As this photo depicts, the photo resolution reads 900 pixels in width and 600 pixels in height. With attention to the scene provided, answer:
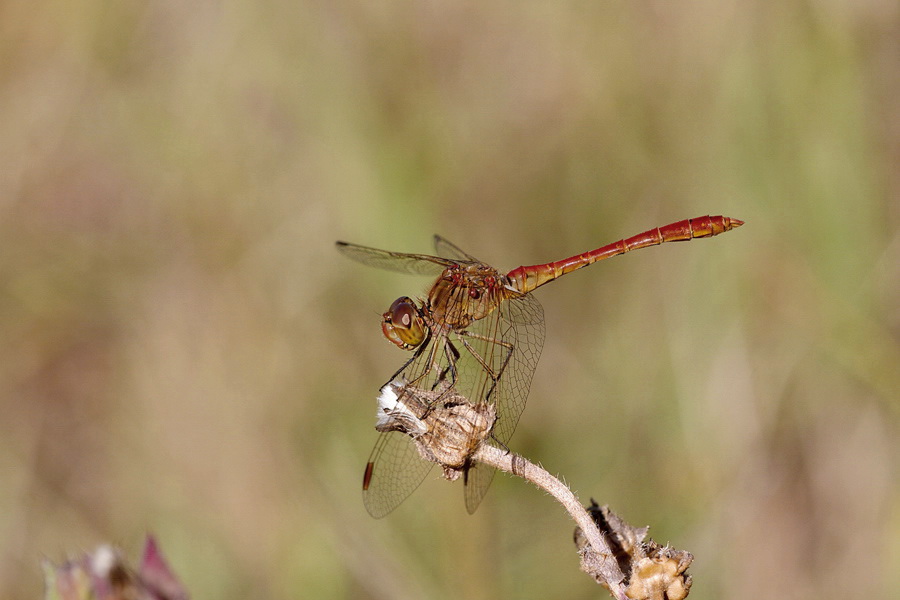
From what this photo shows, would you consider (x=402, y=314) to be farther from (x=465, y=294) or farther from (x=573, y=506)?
(x=573, y=506)

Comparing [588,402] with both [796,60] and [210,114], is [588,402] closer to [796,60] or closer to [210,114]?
[796,60]

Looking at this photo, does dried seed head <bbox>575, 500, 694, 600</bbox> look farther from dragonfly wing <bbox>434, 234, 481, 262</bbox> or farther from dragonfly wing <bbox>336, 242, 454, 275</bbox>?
dragonfly wing <bbox>434, 234, 481, 262</bbox>

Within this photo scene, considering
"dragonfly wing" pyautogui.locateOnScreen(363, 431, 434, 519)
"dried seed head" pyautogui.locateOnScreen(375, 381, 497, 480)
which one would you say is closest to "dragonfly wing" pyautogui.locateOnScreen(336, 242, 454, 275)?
"dragonfly wing" pyautogui.locateOnScreen(363, 431, 434, 519)

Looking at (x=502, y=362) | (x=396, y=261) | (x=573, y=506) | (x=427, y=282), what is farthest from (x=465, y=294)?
(x=573, y=506)

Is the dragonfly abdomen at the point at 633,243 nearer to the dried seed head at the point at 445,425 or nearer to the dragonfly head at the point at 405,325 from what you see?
the dragonfly head at the point at 405,325

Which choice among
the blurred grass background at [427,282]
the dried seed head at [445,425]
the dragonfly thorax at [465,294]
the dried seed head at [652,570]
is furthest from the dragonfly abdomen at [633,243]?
the dried seed head at [652,570]

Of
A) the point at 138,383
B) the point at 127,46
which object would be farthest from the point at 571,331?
the point at 127,46
